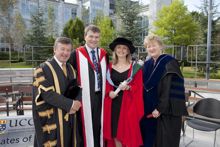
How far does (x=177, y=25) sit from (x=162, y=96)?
1894cm

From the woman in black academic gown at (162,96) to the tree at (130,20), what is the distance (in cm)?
1865

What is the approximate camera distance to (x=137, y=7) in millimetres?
23109

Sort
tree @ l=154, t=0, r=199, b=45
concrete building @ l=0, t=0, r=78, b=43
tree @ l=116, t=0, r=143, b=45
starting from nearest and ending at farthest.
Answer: tree @ l=154, t=0, r=199, b=45, tree @ l=116, t=0, r=143, b=45, concrete building @ l=0, t=0, r=78, b=43

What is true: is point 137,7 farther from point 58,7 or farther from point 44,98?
point 58,7

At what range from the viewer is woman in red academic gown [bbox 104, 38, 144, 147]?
11.1 ft

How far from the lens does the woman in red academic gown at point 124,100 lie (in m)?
3.40

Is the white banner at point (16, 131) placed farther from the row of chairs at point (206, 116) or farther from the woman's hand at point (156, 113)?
the row of chairs at point (206, 116)

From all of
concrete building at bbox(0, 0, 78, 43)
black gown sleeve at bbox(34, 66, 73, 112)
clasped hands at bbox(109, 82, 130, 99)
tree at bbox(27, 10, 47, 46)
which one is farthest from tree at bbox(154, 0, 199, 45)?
concrete building at bbox(0, 0, 78, 43)

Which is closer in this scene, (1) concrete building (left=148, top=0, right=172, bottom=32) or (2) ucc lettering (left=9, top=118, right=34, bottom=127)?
(2) ucc lettering (left=9, top=118, right=34, bottom=127)

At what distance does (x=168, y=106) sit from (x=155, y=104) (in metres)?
0.17

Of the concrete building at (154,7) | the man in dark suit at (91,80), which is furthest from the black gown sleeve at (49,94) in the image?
the concrete building at (154,7)

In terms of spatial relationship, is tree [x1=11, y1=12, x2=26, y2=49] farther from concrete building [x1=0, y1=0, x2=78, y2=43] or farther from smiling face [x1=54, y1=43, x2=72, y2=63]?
smiling face [x1=54, y1=43, x2=72, y2=63]

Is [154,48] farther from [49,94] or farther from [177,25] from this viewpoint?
[177,25]

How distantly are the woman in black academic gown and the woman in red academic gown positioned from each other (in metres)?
0.13
